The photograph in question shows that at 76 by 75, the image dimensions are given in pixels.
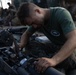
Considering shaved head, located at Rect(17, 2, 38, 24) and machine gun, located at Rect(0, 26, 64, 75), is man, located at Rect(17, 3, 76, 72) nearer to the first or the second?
shaved head, located at Rect(17, 2, 38, 24)

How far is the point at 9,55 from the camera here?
10.0ft

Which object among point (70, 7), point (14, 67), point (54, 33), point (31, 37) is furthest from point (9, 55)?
point (70, 7)

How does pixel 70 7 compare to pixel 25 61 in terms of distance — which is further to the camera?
pixel 70 7

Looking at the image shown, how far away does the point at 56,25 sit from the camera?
314 cm

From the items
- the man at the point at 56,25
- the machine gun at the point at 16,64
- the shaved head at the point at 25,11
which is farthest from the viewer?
the shaved head at the point at 25,11

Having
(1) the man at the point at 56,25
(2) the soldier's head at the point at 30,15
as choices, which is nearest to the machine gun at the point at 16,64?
(1) the man at the point at 56,25

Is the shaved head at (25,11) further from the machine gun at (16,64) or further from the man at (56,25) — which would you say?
the machine gun at (16,64)

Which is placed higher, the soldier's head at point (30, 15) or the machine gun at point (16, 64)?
the soldier's head at point (30, 15)

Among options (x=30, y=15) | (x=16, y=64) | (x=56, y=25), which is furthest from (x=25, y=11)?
(x=16, y=64)

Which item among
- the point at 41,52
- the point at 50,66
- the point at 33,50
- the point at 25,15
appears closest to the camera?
the point at 50,66

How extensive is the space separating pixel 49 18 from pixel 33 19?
0.87ft

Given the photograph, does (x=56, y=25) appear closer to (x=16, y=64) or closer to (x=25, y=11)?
(x=25, y=11)

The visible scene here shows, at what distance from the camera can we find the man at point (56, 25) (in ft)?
9.16

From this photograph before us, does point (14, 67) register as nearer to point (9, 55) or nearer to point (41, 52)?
point (9, 55)
